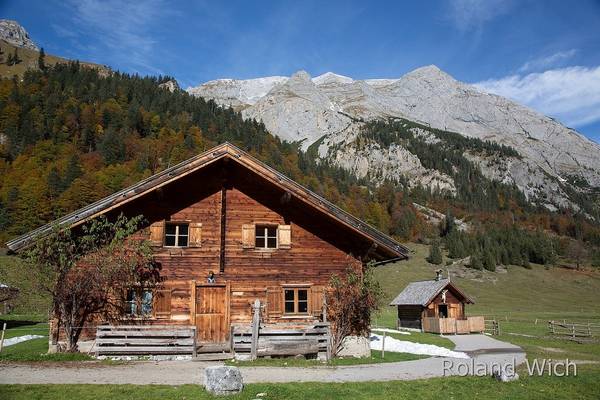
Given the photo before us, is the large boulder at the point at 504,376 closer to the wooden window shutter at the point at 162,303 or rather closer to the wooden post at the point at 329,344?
the wooden post at the point at 329,344

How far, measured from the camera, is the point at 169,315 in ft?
64.6

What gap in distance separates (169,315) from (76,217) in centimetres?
552

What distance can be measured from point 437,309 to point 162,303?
101ft

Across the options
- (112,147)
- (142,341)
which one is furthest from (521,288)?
(112,147)

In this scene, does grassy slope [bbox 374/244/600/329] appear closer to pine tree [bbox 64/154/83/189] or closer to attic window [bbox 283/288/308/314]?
attic window [bbox 283/288/308/314]

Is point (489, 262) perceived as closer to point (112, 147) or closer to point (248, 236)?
point (112, 147)

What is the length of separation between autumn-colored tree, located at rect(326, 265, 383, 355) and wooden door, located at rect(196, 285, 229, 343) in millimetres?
4652

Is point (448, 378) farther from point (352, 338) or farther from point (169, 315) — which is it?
point (169, 315)

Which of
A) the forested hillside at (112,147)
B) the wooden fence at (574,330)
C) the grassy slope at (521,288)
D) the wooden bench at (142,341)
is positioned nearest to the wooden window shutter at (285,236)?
the wooden bench at (142,341)

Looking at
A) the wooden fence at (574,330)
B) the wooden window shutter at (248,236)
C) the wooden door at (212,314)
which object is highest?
the wooden window shutter at (248,236)

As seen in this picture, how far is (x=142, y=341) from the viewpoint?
1805cm

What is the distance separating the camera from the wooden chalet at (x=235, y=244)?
19.8 m

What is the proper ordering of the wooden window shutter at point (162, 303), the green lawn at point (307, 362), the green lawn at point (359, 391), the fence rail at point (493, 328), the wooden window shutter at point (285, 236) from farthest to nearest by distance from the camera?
the fence rail at point (493, 328) → the wooden window shutter at point (285, 236) → the wooden window shutter at point (162, 303) → the green lawn at point (307, 362) → the green lawn at point (359, 391)

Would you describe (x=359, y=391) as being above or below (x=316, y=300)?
below
